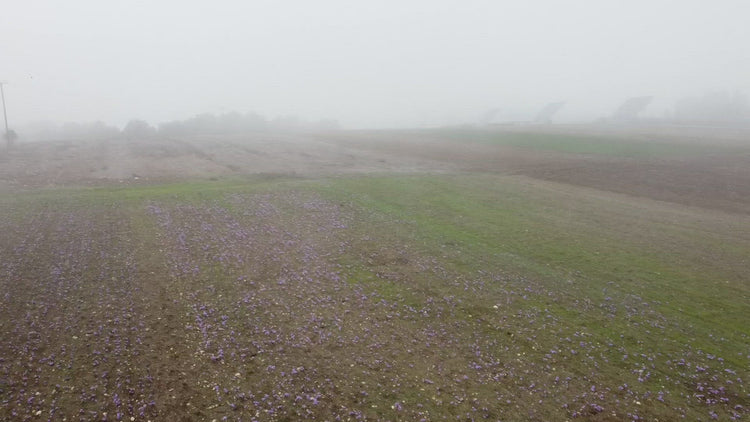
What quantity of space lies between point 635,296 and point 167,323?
16.1m

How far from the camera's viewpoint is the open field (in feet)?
32.0

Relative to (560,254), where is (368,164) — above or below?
above

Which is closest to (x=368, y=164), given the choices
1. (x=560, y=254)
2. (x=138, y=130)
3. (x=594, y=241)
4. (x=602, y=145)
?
(x=594, y=241)

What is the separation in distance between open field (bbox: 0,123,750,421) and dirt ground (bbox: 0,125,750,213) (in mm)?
1888

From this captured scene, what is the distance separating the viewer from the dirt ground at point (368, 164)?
33.3 meters

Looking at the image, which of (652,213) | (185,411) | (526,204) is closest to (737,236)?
(652,213)

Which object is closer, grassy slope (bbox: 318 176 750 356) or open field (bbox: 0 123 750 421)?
open field (bbox: 0 123 750 421)

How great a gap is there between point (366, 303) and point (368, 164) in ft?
106

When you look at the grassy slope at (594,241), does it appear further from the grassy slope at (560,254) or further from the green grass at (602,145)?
the green grass at (602,145)

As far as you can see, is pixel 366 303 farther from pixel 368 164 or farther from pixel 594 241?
pixel 368 164

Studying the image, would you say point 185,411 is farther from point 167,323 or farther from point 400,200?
point 400,200

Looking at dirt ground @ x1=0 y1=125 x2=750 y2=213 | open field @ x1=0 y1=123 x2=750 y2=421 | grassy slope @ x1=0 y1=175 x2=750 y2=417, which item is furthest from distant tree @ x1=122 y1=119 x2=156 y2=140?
grassy slope @ x1=0 y1=175 x2=750 y2=417

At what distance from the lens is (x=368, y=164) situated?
45.4 metres

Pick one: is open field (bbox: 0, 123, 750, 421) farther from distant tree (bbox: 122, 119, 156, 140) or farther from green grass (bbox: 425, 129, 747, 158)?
distant tree (bbox: 122, 119, 156, 140)
